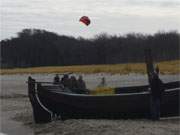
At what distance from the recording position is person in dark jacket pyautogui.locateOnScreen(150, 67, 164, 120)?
16406 millimetres

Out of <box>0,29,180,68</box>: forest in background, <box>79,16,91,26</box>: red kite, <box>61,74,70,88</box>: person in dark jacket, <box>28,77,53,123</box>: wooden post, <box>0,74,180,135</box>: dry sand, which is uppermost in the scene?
<box>0,29,180,68</box>: forest in background

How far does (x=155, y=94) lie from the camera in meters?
16.7

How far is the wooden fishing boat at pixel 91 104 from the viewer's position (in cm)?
1728

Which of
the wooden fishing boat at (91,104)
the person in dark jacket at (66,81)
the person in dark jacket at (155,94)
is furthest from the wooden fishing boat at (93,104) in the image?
the person in dark jacket at (66,81)

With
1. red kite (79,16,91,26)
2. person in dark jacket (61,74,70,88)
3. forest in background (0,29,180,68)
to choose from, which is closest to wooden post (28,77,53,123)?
person in dark jacket (61,74,70,88)

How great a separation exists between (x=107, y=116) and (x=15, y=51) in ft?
310

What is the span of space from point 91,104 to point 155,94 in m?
2.19

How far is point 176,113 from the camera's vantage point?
699 inches

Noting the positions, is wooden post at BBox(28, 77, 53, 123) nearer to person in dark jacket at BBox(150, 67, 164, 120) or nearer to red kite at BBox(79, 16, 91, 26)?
person in dark jacket at BBox(150, 67, 164, 120)

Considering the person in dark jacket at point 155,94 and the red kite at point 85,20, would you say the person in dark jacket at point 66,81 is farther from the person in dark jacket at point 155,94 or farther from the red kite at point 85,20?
the person in dark jacket at point 155,94

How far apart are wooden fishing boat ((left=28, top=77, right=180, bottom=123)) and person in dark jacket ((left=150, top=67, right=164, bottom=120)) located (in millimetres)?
314

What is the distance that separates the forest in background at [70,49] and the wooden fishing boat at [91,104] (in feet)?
246

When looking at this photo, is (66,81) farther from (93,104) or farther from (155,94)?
(155,94)

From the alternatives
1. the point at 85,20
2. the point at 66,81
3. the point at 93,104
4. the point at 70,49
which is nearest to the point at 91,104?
the point at 93,104
